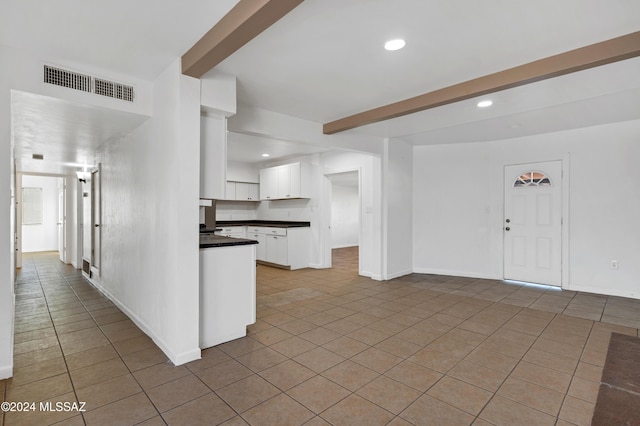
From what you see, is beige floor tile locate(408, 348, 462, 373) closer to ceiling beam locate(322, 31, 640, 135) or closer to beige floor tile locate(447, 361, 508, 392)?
beige floor tile locate(447, 361, 508, 392)

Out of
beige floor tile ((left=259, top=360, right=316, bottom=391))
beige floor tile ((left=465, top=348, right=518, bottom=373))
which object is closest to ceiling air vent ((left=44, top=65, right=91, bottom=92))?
beige floor tile ((left=259, top=360, right=316, bottom=391))

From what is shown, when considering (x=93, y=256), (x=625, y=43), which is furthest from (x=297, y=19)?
(x=93, y=256)

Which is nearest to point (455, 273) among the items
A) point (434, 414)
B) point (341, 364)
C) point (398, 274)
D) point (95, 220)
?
point (398, 274)

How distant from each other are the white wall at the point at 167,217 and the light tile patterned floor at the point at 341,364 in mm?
273

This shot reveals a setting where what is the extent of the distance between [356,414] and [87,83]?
10.8ft

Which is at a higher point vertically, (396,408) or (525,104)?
(525,104)

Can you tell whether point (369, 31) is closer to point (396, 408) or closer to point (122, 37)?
point (122, 37)

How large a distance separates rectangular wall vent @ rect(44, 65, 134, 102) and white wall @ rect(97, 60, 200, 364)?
0.84ft

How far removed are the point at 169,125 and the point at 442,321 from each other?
344 cm

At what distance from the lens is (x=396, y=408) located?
1976 millimetres

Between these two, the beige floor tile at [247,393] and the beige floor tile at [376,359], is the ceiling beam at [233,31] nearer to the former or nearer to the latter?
the beige floor tile at [247,393]

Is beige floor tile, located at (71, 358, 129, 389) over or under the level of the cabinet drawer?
under

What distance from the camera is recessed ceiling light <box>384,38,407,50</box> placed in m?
2.45

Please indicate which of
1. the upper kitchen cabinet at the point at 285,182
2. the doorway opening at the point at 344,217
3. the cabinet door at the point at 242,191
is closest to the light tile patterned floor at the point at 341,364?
the upper kitchen cabinet at the point at 285,182
